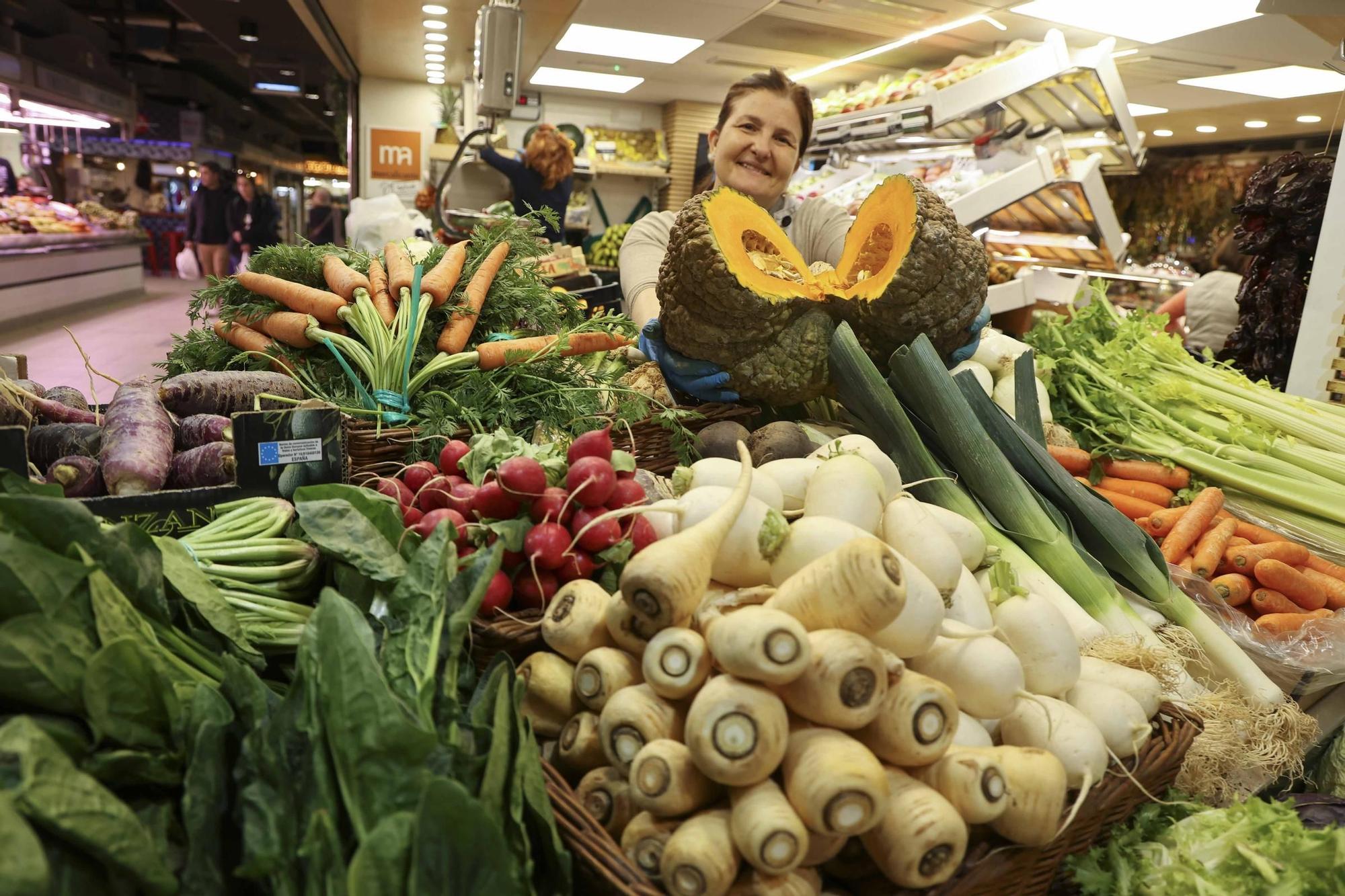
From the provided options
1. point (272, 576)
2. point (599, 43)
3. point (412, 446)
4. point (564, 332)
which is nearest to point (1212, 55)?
point (599, 43)

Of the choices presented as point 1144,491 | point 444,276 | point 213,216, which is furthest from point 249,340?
point 213,216

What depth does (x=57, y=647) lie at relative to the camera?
874 millimetres

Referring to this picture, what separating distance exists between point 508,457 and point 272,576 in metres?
0.43

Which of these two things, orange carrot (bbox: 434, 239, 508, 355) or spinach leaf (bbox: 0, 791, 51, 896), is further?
orange carrot (bbox: 434, 239, 508, 355)

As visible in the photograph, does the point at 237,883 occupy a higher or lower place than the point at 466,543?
lower

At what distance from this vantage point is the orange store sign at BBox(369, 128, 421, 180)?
1027 centimetres

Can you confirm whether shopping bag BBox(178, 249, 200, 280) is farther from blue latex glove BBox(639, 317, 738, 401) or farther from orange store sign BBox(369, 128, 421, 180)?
blue latex glove BBox(639, 317, 738, 401)

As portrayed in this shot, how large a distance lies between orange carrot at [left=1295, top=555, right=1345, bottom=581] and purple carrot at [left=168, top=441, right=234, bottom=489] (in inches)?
99.8

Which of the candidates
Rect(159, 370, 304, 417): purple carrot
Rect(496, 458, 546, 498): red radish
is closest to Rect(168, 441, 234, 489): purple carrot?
Rect(159, 370, 304, 417): purple carrot

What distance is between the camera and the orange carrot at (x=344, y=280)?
2191 millimetres

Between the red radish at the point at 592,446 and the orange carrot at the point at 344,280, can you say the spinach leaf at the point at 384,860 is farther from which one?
the orange carrot at the point at 344,280

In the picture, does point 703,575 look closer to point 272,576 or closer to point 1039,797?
point 1039,797

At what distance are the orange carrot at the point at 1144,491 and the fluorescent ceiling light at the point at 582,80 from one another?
26.0 feet

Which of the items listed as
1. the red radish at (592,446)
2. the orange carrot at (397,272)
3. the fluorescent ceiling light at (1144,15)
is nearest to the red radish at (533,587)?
the red radish at (592,446)
